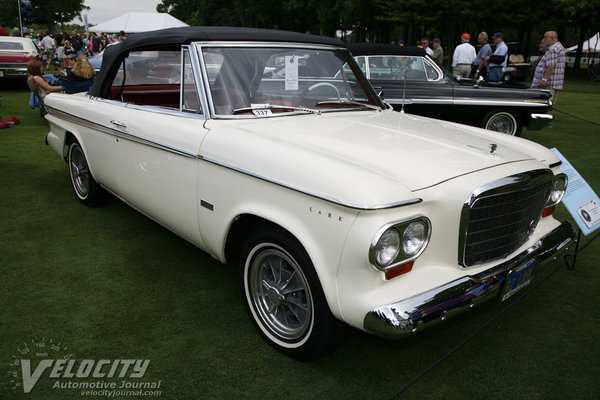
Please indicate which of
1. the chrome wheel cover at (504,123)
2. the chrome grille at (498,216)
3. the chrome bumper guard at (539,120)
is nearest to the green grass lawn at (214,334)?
the chrome grille at (498,216)

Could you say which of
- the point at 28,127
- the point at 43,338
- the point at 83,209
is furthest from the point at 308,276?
the point at 28,127

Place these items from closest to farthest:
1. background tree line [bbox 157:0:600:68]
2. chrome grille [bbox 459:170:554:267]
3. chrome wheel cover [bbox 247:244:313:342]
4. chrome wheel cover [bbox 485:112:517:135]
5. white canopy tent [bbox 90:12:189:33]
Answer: chrome grille [bbox 459:170:554:267] < chrome wheel cover [bbox 247:244:313:342] < chrome wheel cover [bbox 485:112:517:135] < background tree line [bbox 157:0:600:68] < white canopy tent [bbox 90:12:189:33]

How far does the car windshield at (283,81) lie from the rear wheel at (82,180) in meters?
2.20

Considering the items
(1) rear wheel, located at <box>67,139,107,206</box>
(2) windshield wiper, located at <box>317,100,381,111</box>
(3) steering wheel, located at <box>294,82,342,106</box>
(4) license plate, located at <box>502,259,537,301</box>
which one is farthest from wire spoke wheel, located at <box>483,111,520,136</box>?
(1) rear wheel, located at <box>67,139,107,206</box>

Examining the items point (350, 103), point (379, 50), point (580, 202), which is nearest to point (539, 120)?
point (379, 50)

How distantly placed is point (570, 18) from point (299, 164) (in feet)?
97.1

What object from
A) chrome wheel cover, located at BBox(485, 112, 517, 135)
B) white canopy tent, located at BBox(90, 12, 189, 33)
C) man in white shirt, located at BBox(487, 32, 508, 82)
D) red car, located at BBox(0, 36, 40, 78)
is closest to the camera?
chrome wheel cover, located at BBox(485, 112, 517, 135)

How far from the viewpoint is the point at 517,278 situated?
241 centimetres

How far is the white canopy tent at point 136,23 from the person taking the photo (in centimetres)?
2570

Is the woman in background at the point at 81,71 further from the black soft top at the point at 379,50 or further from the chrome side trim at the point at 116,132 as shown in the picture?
the black soft top at the point at 379,50

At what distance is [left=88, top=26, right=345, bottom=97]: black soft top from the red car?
11.1 meters

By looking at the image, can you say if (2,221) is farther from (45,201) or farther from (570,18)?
(570,18)

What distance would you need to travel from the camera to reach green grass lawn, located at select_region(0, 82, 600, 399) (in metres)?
2.33

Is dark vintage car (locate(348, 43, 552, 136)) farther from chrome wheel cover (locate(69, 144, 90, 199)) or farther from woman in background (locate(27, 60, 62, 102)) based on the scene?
woman in background (locate(27, 60, 62, 102))
